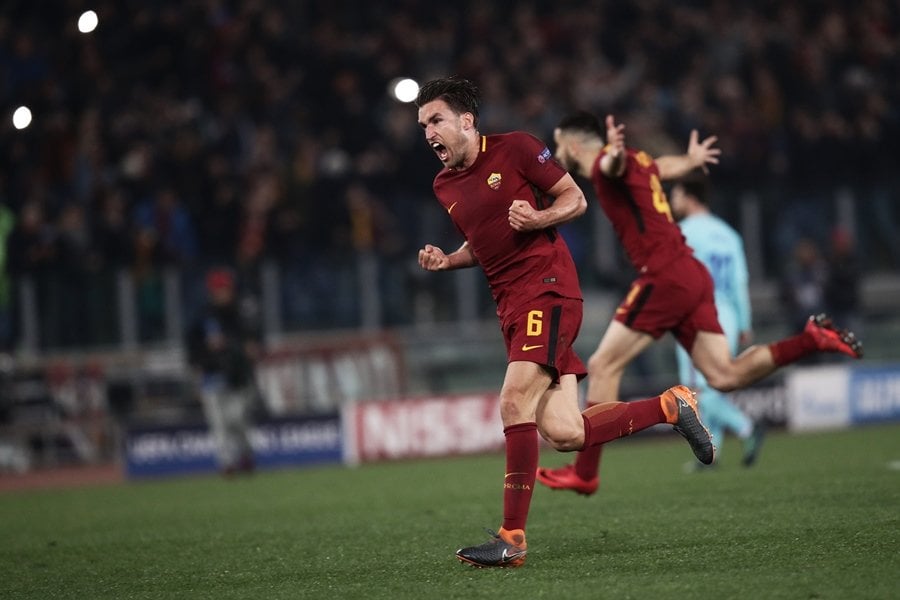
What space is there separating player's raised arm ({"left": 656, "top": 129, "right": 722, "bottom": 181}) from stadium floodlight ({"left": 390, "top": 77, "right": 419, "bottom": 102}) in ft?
28.2

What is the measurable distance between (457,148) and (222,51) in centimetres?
1440

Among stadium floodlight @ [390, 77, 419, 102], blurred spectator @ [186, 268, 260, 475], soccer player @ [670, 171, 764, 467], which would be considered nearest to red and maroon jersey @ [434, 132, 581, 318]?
soccer player @ [670, 171, 764, 467]

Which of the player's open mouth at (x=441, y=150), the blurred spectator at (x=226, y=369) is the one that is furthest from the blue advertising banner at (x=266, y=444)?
the player's open mouth at (x=441, y=150)

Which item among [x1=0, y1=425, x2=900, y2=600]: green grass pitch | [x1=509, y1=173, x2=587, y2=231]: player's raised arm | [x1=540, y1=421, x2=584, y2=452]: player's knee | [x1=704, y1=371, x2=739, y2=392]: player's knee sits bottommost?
[x1=0, y1=425, x2=900, y2=600]: green grass pitch

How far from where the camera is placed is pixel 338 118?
1991 centimetres

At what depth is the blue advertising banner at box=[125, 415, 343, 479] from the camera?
17953 mm

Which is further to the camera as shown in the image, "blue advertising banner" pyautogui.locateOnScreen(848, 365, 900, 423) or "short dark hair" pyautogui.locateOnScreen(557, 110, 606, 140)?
"blue advertising banner" pyautogui.locateOnScreen(848, 365, 900, 423)

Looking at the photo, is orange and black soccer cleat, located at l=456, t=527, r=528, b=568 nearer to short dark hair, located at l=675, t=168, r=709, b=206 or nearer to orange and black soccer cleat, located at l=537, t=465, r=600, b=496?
orange and black soccer cleat, located at l=537, t=465, r=600, b=496

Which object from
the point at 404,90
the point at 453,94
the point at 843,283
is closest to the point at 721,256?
the point at 453,94

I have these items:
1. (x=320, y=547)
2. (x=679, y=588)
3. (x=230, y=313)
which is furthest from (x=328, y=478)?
(x=679, y=588)

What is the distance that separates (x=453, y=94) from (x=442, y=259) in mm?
867

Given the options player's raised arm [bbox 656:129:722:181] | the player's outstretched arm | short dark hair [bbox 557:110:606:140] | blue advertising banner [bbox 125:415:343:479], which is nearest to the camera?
the player's outstretched arm

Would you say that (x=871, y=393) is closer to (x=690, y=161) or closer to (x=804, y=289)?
(x=804, y=289)

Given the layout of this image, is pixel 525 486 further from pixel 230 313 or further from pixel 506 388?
pixel 230 313
